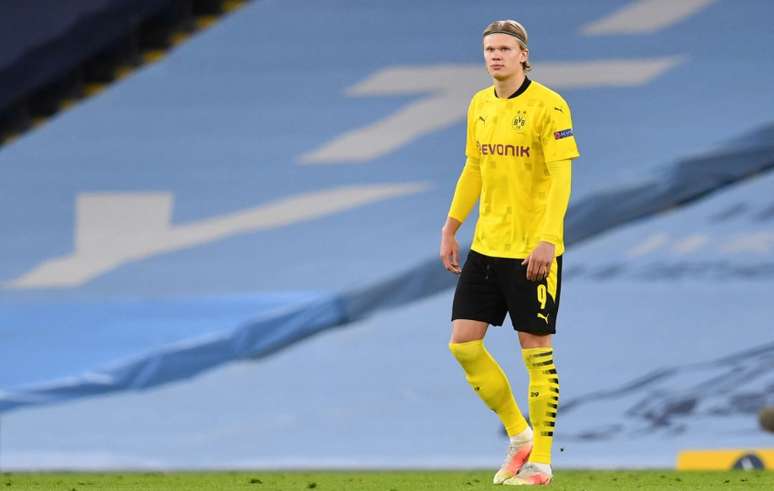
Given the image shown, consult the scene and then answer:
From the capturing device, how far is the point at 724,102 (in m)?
8.59

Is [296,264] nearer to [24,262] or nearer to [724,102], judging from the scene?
[24,262]

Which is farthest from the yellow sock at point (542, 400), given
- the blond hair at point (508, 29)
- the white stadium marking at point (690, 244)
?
the white stadium marking at point (690, 244)

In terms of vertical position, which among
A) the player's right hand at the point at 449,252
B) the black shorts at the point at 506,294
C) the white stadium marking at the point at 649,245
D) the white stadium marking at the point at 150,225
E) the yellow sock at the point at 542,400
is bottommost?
the yellow sock at the point at 542,400

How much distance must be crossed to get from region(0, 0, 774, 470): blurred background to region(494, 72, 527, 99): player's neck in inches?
155

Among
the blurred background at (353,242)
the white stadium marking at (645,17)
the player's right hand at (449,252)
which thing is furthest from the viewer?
the white stadium marking at (645,17)

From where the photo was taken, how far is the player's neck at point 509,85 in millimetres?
4465

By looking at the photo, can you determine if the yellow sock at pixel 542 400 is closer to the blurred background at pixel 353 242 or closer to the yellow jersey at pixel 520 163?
the yellow jersey at pixel 520 163

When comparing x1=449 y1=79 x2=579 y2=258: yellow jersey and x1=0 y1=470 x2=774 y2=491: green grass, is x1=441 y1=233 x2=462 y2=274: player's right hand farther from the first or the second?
x1=0 y1=470 x2=774 y2=491: green grass

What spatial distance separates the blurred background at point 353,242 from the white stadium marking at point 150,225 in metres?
0.01

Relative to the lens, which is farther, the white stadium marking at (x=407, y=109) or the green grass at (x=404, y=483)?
the white stadium marking at (x=407, y=109)

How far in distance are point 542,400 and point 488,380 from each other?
0.64 feet

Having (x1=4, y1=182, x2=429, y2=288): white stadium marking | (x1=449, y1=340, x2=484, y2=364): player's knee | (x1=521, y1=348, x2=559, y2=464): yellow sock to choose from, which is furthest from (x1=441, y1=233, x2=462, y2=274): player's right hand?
(x1=4, y1=182, x2=429, y2=288): white stadium marking

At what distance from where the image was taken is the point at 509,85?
4477mm

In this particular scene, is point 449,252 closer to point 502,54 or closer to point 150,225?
point 502,54
